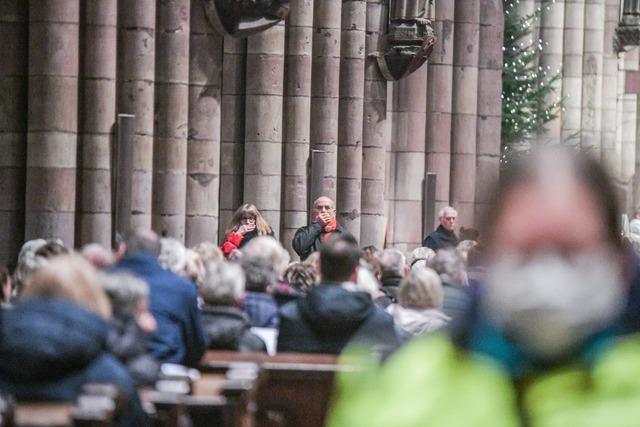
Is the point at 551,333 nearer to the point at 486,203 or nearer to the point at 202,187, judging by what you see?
the point at 486,203

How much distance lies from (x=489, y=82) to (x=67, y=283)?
20.2 metres

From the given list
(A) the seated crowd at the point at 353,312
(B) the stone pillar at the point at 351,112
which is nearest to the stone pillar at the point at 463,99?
(B) the stone pillar at the point at 351,112

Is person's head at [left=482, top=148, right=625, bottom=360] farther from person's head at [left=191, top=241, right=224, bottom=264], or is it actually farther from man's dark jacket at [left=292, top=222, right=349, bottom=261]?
man's dark jacket at [left=292, top=222, right=349, bottom=261]

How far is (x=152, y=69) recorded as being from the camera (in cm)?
→ 1747

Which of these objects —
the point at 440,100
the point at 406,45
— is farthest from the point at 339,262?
the point at 440,100

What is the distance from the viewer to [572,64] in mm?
41438

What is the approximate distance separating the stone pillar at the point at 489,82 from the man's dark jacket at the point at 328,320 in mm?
16787

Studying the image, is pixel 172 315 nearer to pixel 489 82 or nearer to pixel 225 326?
pixel 225 326

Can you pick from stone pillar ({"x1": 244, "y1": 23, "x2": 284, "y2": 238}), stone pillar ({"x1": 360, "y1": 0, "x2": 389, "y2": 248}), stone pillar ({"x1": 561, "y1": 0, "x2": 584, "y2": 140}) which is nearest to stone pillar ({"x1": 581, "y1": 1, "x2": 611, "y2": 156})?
stone pillar ({"x1": 561, "y1": 0, "x2": 584, "y2": 140})

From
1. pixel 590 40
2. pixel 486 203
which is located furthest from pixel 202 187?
pixel 590 40

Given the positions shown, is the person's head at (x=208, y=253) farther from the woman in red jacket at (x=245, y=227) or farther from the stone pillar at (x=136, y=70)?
the stone pillar at (x=136, y=70)

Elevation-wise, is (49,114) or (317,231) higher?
(49,114)

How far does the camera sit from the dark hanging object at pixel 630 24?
3972 cm

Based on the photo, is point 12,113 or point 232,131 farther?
point 232,131
